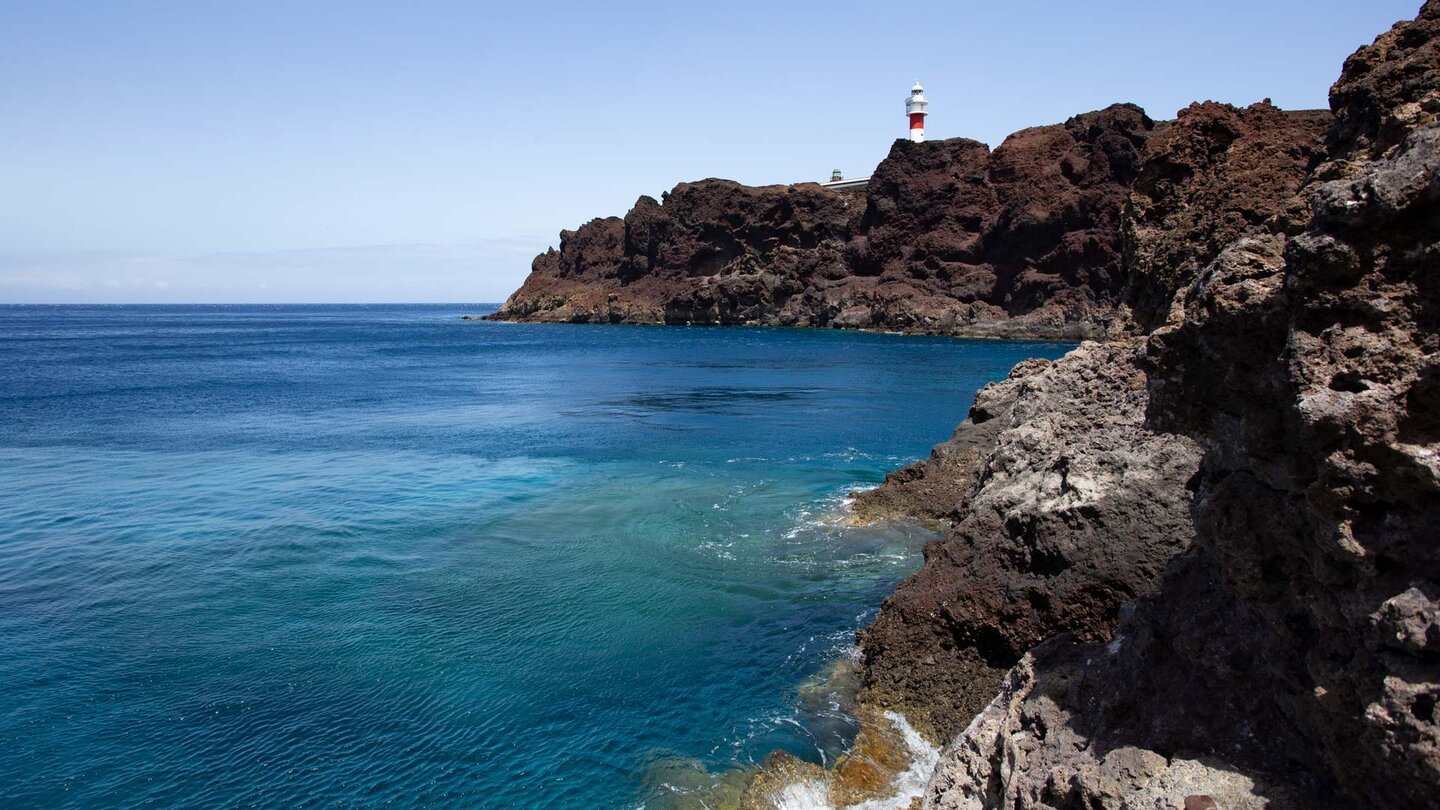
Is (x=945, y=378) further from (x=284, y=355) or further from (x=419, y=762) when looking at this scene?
(x=284, y=355)

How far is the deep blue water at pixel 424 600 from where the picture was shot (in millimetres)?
9164

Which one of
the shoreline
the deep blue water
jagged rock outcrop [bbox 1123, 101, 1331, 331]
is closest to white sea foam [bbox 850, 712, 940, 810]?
the deep blue water

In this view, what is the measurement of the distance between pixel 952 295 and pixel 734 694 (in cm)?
8171

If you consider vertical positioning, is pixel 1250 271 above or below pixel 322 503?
above

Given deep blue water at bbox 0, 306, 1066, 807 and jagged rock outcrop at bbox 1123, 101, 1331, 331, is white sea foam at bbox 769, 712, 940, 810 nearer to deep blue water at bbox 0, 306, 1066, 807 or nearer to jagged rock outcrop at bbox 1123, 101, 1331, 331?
deep blue water at bbox 0, 306, 1066, 807

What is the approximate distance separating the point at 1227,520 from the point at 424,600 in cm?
1201

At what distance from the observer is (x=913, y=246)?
94.3 m

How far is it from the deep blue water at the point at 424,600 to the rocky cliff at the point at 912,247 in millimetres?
50299

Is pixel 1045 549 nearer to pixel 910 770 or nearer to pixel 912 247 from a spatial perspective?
pixel 910 770

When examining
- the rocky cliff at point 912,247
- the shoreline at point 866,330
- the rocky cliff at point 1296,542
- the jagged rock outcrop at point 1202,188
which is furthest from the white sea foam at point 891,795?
the rocky cliff at point 912,247

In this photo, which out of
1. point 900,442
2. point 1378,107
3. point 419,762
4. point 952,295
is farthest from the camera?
point 952,295

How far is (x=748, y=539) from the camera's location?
16.9 m

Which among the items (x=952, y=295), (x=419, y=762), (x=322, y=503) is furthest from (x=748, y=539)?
(x=952, y=295)

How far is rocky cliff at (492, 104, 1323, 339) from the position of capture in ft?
251
